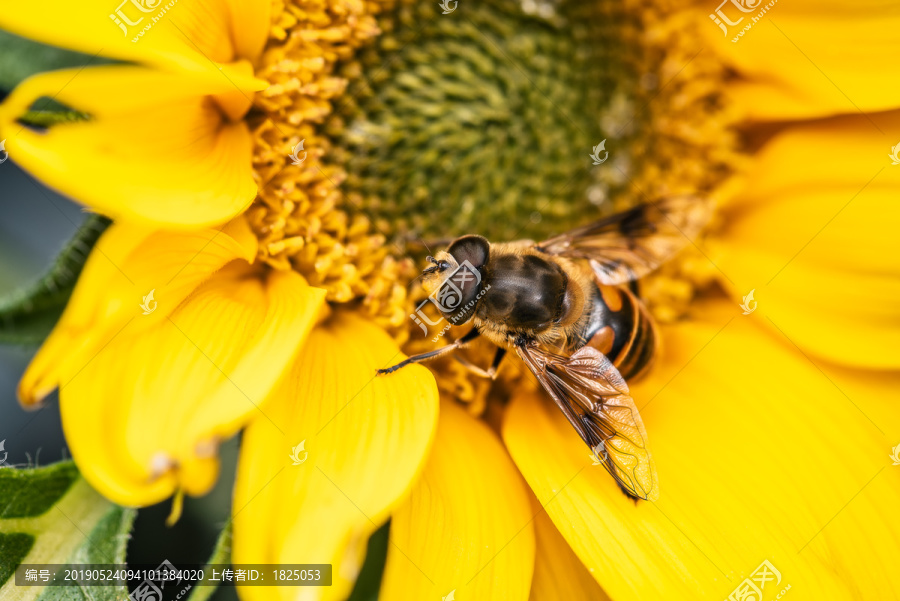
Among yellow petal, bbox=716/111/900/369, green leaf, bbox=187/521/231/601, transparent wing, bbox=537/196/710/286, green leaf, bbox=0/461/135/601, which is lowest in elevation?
green leaf, bbox=0/461/135/601

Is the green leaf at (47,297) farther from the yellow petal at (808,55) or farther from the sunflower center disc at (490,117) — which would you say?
the yellow petal at (808,55)

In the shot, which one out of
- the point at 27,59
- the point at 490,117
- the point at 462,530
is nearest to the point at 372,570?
the point at 462,530

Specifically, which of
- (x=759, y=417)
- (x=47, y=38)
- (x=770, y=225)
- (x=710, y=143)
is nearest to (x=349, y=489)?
(x=47, y=38)

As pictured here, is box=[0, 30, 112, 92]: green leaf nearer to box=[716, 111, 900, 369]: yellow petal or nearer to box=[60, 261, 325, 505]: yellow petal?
box=[60, 261, 325, 505]: yellow petal

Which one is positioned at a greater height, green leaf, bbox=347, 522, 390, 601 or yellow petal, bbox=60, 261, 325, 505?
yellow petal, bbox=60, 261, 325, 505

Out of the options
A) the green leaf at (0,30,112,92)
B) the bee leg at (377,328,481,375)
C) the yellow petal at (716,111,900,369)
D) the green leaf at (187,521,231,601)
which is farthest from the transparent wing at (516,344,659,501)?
the green leaf at (0,30,112,92)

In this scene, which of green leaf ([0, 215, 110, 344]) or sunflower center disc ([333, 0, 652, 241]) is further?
sunflower center disc ([333, 0, 652, 241])

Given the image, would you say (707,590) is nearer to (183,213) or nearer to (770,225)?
(770,225)

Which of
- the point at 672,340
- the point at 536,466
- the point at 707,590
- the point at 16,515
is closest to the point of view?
the point at 16,515
